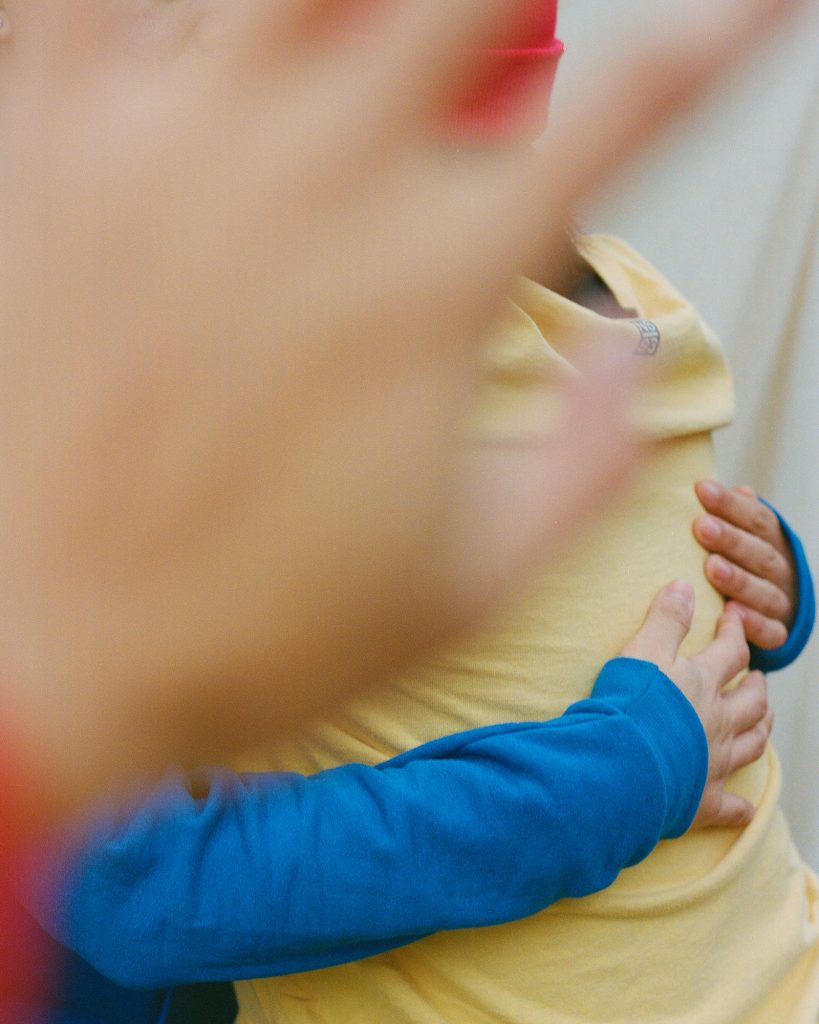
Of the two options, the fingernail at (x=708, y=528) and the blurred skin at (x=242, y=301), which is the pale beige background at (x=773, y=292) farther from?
the blurred skin at (x=242, y=301)

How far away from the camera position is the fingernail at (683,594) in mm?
458

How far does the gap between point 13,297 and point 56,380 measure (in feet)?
0.05

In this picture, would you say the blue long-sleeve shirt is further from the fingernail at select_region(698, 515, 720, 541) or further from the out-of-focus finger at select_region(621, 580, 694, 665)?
the fingernail at select_region(698, 515, 720, 541)

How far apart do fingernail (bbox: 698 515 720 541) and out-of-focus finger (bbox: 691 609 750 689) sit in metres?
0.04

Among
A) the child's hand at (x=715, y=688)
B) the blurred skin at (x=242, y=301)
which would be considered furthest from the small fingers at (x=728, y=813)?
the blurred skin at (x=242, y=301)

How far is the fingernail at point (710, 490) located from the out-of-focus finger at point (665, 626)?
0.07 metres

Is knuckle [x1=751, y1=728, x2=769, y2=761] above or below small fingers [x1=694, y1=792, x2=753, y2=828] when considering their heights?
above

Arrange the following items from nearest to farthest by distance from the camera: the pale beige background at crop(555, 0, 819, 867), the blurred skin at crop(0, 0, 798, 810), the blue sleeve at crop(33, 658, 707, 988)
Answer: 1. the blurred skin at crop(0, 0, 798, 810)
2. the blue sleeve at crop(33, 658, 707, 988)
3. the pale beige background at crop(555, 0, 819, 867)

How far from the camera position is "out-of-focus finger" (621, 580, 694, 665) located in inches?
17.1

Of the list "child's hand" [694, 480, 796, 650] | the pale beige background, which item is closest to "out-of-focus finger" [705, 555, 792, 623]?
"child's hand" [694, 480, 796, 650]

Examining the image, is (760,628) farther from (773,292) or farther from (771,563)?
(773,292)

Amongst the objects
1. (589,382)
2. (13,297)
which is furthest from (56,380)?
(589,382)

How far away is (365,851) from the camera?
13.9 inches

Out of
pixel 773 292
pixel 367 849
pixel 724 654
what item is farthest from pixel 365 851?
pixel 773 292
